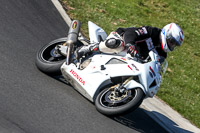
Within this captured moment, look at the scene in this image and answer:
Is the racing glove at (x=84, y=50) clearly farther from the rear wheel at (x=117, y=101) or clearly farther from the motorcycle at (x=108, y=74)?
the rear wheel at (x=117, y=101)

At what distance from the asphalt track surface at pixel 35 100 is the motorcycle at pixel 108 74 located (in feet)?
0.76

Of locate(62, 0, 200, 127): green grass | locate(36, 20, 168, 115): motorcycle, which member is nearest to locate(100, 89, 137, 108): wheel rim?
locate(36, 20, 168, 115): motorcycle

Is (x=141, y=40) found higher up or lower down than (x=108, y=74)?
lower down

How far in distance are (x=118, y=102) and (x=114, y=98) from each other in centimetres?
14

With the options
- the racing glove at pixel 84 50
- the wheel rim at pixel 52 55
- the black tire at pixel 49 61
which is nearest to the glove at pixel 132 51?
the racing glove at pixel 84 50

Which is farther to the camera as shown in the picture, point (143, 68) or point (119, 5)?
point (119, 5)

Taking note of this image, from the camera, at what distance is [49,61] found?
7.02 meters

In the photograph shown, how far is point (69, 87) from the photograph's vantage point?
6953 millimetres

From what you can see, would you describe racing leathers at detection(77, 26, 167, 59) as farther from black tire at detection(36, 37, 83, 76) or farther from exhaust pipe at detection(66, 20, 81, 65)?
black tire at detection(36, 37, 83, 76)

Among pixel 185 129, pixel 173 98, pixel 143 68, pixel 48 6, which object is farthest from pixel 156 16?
pixel 143 68

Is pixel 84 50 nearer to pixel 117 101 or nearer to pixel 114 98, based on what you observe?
pixel 114 98

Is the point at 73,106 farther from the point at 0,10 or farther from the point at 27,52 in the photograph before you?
the point at 0,10

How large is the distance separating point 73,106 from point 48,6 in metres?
5.43

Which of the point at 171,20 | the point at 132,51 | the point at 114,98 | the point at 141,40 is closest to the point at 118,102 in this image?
the point at 114,98
